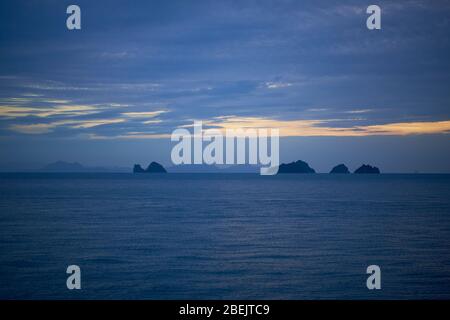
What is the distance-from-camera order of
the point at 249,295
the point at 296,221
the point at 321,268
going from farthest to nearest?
the point at 296,221
the point at 321,268
the point at 249,295

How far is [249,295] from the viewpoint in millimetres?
12266

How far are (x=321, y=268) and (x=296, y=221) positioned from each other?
46.4ft

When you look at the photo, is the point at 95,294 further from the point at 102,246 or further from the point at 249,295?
the point at 102,246

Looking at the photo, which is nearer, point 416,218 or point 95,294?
point 95,294

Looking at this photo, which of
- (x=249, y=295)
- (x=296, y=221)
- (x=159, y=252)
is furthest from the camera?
(x=296, y=221)

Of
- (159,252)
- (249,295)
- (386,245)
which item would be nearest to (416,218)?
(386,245)

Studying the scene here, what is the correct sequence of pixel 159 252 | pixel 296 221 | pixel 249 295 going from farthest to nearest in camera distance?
pixel 296 221, pixel 159 252, pixel 249 295
